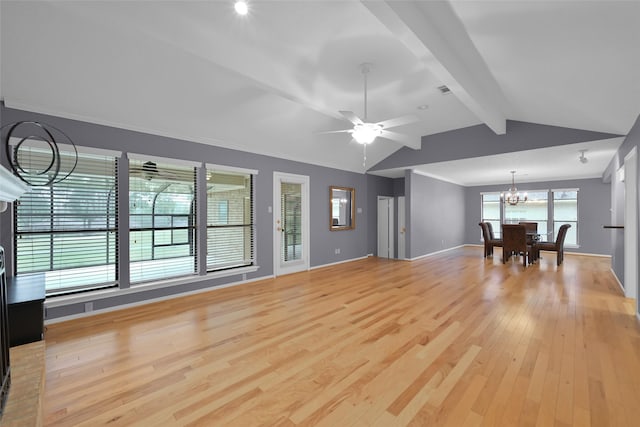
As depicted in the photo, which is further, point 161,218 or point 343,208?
point 343,208

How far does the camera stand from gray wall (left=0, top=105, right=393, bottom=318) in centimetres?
330

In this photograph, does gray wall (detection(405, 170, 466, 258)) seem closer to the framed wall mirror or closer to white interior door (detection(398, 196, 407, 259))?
white interior door (detection(398, 196, 407, 259))

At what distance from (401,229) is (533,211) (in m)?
5.11

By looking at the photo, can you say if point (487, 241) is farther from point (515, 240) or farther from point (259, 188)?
point (259, 188)

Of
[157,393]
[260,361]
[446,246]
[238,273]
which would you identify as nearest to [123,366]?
[157,393]

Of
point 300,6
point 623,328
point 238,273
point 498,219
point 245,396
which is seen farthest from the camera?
point 498,219

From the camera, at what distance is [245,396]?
1901 millimetres

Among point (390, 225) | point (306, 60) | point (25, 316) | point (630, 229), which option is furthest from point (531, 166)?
point (25, 316)

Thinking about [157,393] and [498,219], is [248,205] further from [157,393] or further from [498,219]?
[498,219]

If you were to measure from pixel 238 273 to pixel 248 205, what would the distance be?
125cm

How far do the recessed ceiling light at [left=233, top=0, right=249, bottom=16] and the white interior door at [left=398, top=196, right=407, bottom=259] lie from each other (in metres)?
6.08

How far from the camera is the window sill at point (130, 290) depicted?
3.18 m

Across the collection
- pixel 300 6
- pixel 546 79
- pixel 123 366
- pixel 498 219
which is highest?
pixel 300 6

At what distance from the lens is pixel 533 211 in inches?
364
